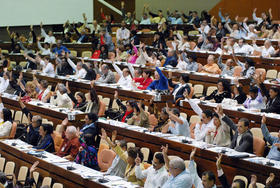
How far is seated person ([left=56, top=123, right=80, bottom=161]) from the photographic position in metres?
7.58

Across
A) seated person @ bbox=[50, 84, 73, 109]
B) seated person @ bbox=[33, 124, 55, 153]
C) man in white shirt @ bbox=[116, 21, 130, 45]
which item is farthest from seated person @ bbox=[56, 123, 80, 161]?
man in white shirt @ bbox=[116, 21, 130, 45]

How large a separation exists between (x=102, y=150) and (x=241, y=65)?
4.80 metres

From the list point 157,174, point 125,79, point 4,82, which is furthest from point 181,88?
point 4,82

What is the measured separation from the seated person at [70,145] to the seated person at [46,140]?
7.3 inches

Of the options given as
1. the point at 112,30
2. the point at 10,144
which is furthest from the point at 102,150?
the point at 112,30

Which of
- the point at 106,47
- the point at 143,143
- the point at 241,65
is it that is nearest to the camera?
the point at 143,143

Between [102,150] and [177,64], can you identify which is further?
[177,64]

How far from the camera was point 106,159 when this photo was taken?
23.4ft

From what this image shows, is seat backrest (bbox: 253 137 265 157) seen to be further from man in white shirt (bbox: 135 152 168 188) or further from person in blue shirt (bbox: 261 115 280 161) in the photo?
man in white shirt (bbox: 135 152 168 188)

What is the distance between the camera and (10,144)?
8031 millimetres

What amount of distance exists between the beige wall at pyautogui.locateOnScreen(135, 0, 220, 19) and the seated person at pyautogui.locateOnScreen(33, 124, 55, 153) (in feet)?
43.9

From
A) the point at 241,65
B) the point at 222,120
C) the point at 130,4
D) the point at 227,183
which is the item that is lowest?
the point at 227,183

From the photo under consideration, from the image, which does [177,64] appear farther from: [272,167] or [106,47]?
[272,167]

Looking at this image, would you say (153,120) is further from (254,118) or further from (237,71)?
(237,71)
